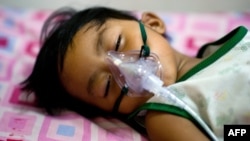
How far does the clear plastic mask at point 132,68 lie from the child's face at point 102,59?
0.02 meters

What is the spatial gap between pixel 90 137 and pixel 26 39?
708mm

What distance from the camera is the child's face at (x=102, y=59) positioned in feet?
3.95

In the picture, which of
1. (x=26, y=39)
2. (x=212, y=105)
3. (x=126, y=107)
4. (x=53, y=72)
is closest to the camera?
(x=212, y=105)

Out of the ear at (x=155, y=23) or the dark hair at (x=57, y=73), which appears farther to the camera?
the ear at (x=155, y=23)

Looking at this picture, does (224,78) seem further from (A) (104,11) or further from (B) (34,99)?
(B) (34,99)

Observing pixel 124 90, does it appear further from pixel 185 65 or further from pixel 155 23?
pixel 155 23

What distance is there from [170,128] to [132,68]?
0.21 m

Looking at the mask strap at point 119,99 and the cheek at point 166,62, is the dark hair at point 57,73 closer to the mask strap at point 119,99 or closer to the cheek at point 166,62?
the mask strap at point 119,99

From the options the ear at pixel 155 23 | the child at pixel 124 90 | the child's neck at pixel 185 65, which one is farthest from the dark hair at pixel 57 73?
the child's neck at pixel 185 65

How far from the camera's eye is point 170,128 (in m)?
1.05

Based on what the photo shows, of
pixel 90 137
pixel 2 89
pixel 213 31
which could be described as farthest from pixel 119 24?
pixel 213 31

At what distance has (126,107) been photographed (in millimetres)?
1240

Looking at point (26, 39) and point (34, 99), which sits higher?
point (26, 39)

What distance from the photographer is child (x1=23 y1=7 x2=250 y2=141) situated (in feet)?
3.51
